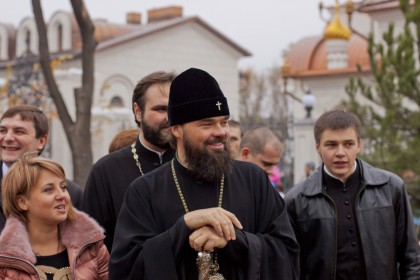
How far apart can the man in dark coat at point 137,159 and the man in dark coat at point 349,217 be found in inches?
35.6

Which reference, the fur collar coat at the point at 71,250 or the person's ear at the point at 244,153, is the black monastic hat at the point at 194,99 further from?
the person's ear at the point at 244,153

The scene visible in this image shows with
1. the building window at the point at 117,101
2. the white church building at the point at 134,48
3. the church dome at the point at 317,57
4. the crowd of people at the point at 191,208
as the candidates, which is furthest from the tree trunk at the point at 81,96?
the building window at the point at 117,101

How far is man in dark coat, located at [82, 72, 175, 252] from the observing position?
224 inches

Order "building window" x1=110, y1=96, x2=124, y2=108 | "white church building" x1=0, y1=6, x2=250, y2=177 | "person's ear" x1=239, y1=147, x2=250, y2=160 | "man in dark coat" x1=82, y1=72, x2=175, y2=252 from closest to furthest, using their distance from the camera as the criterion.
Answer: "man in dark coat" x1=82, y1=72, x2=175, y2=252
"person's ear" x1=239, y1=147, x2=250, y2=160
"building window" x1=110, y1=96, x2=124, y2=108
"white church building" x1=0, y1=6, x2=250, y2=177

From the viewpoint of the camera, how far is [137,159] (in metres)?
5.84

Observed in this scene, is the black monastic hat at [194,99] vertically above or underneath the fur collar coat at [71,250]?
above

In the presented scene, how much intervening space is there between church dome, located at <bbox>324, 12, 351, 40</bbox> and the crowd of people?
2285 centimetres

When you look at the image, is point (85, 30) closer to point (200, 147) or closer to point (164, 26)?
point (200, 147)

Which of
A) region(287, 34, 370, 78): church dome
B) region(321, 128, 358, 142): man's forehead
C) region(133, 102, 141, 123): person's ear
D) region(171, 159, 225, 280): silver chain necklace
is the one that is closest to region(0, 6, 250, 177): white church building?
region(287, 34, 370, 78): church dome

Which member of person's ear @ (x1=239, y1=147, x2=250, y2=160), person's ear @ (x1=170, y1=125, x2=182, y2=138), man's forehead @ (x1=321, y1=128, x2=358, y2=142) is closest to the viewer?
person's ear @ (x1=170, y1=125, x2=182, y2=138)

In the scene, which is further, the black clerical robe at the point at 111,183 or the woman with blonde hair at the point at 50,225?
the black clerical robe at the point at 111,183

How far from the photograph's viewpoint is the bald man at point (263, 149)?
283 inches

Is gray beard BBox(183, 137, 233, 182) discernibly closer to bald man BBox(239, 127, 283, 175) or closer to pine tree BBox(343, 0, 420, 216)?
bald man BBox(239, 127, 283, 175)

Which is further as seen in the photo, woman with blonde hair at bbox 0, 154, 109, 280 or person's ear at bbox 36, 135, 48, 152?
person's ear at bbox 36, 135, 48, 152
